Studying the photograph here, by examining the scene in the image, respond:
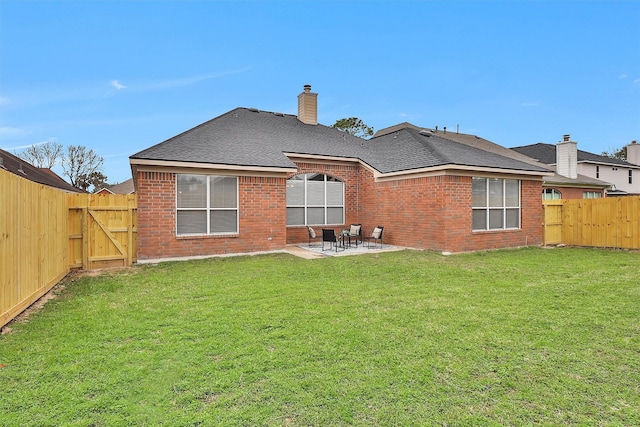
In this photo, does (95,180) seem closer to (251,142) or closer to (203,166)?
(251,142)

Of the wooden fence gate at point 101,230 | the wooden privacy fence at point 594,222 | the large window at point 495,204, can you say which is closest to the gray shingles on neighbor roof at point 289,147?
the large window at point 495,204

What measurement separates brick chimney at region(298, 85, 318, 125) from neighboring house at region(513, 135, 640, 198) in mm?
18181

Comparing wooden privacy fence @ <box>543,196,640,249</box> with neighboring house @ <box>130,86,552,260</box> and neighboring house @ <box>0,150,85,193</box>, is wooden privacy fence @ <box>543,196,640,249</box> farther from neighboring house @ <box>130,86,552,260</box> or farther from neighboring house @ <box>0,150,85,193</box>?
neighboring house @ <box>0,150,85,193</box>

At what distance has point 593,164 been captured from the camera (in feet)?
94.7

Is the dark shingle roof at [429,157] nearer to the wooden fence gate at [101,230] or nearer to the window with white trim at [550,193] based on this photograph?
the wooden fence gate at [101,230]

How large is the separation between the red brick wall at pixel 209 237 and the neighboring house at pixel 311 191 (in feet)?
0.10

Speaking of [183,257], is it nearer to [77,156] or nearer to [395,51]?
[395,51]

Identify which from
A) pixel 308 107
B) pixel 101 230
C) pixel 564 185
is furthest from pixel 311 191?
pixel 564 185

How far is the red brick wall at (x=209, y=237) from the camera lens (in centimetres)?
1017

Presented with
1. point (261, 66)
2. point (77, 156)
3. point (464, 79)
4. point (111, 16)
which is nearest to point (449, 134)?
point (464, 79)

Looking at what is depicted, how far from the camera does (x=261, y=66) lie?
19.7 m

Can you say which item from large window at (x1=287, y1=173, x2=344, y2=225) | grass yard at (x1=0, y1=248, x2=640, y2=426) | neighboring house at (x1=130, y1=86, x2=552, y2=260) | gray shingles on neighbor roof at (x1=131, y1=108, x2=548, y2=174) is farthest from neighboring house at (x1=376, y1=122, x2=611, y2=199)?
grass yard at (x1=0, y1=248, x2=640, y2=426)

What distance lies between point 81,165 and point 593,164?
53.9m

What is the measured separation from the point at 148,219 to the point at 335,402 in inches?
359
